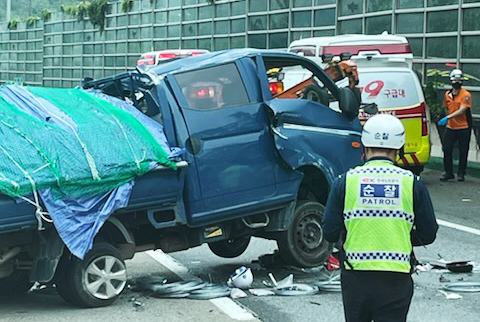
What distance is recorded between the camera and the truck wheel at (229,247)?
424 inches

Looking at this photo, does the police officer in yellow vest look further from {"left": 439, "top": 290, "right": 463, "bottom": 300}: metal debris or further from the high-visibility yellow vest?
{"left": 439, "top": 290, "right": 463, "bottom": 300}: metal debris

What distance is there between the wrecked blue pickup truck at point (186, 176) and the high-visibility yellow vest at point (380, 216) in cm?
361

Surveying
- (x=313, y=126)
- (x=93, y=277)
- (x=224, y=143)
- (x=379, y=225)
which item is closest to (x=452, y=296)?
(x=313, y=126)

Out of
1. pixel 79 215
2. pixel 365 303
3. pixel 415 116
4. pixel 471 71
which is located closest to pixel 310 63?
pixel 79 215

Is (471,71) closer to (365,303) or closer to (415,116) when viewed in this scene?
(415,116)

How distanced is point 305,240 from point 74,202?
2.70m

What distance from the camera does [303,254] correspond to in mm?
10031

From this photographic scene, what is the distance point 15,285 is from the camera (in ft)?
31.0

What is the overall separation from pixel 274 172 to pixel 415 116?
25.1 ft

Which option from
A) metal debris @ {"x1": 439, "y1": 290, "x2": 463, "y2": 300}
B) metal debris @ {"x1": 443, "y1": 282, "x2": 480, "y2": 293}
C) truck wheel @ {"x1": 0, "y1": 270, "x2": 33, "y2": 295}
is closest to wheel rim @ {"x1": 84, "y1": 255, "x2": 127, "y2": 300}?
truck wheel @ {"x1": 0, "y1": 270, "x2": 33, "y2": 295}

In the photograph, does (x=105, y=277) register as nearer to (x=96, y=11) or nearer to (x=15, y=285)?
(x=15, y=285)

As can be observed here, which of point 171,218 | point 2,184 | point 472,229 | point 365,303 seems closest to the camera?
point 365,303

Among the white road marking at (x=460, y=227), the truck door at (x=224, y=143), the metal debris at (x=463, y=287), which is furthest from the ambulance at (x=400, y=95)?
the metal debris at (x=463, y=287)

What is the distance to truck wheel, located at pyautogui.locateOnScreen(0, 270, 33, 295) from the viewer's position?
929cm
